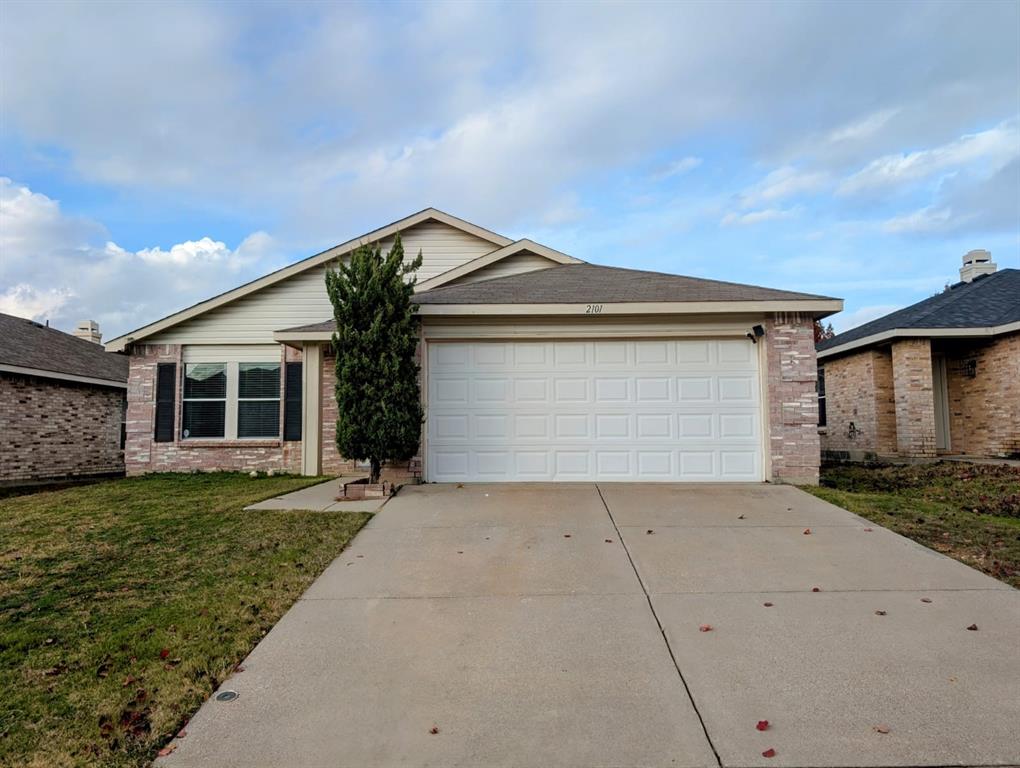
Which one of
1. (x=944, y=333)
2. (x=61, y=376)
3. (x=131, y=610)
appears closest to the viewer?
(x=131, y=610)

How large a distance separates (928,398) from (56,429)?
21.1m

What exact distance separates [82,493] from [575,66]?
11.8 metres

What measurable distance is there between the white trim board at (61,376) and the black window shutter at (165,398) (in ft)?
12.2

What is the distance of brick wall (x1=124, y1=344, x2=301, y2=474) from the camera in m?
12.9

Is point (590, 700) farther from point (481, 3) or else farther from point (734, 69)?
point (734, 69)

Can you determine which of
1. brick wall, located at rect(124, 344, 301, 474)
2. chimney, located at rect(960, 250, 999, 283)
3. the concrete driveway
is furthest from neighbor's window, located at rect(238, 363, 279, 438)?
chimney, located at rect(960, 250, 999, 283)

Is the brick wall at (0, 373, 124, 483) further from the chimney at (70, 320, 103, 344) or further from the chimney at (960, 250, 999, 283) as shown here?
the chimney at (960, 250, 999, 283)

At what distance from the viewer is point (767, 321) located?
924cm

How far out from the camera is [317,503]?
805 cm

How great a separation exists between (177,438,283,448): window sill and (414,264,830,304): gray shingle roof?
214 inches

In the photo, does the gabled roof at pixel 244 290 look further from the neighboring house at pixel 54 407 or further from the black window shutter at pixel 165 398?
the neighboring house at pixel 54 407

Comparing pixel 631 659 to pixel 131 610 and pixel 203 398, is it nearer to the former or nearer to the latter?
pixel 131 610

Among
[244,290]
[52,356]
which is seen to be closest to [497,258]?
[244,290]

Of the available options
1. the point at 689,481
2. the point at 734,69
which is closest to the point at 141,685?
the point at 689,481
